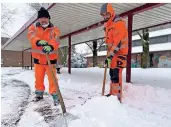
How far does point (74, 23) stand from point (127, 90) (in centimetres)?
439

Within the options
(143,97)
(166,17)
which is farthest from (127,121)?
(166,17)

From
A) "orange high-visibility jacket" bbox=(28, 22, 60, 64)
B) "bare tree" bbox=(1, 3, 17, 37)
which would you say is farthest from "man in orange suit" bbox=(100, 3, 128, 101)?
"bare tree" bbox=(1, 3, 17, 37)

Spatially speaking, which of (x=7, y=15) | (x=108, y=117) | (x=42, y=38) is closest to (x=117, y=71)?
(x=108, y=117)

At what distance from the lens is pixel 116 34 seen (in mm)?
3775

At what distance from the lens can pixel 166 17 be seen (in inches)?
310

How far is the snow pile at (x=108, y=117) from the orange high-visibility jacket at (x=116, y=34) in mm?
1028

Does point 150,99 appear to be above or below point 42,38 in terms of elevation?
below

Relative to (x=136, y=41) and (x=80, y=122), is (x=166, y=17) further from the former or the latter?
(x=136, y=41)

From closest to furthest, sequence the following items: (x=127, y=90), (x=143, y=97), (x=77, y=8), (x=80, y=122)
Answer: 1. (x=80, y=122)
2. (x=143, y=97)
3. (x=127, y=90)
4. (x=77, y=8)

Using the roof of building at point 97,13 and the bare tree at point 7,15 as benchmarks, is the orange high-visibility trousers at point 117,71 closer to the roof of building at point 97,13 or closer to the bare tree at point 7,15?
the roof of building at point 97,13

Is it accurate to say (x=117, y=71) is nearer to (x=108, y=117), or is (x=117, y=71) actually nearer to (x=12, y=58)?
(x=108, y=117)

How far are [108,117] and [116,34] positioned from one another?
1631 mm

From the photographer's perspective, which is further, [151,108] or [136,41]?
[136,41]

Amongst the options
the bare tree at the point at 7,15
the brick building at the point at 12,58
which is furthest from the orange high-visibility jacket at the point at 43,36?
the brick building at the point at 12,58
